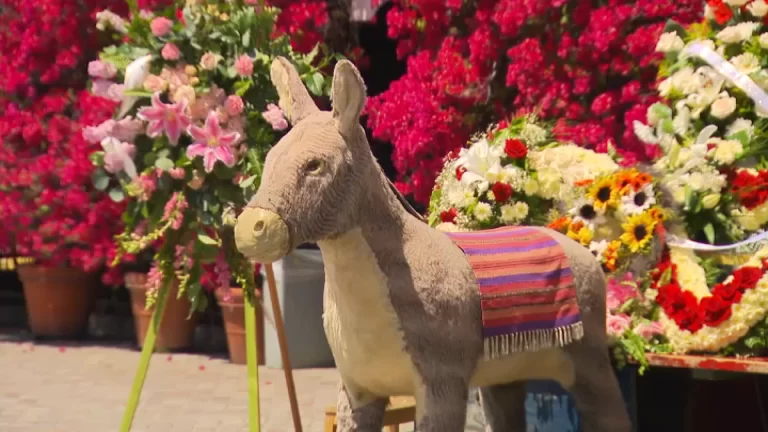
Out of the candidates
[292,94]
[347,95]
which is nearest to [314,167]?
[347,95]

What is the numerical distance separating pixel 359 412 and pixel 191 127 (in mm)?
1204

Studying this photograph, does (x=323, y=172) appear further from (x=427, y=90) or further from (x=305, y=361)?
(x=305, y=361)

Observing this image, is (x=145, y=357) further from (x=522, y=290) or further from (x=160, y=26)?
(x=522, y=290)

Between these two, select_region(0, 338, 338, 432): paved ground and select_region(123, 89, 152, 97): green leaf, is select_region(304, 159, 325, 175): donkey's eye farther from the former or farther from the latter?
select_region(0, 338, 338, 432): paved ground

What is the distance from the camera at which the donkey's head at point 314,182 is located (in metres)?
2.54

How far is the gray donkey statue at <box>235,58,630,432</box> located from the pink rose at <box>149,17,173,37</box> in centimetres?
80

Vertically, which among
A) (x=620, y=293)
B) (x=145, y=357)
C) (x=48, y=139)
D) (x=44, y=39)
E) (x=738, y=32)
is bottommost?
(x=145, y=357)

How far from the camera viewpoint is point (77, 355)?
7.31 metres

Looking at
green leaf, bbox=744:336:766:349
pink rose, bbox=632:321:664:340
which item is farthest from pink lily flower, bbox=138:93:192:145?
green leaf, bbox=744:336:766:349

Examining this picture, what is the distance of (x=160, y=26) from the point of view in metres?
3.66

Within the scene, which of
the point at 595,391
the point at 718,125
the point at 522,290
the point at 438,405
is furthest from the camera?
the point at 718,125

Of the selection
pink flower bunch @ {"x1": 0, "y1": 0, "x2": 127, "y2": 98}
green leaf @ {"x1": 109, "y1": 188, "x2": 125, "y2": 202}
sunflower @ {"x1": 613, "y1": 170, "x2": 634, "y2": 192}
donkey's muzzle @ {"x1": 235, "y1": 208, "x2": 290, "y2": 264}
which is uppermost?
pink flower bunch @ {"x1": 0, "y1": 0, "x2": 127, "y2": 98}

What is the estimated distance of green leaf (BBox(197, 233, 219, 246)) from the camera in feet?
12.0

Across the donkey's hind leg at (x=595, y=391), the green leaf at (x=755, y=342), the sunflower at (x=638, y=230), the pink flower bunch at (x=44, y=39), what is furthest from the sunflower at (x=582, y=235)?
the pink flower bunch at (x=44, y=39)
